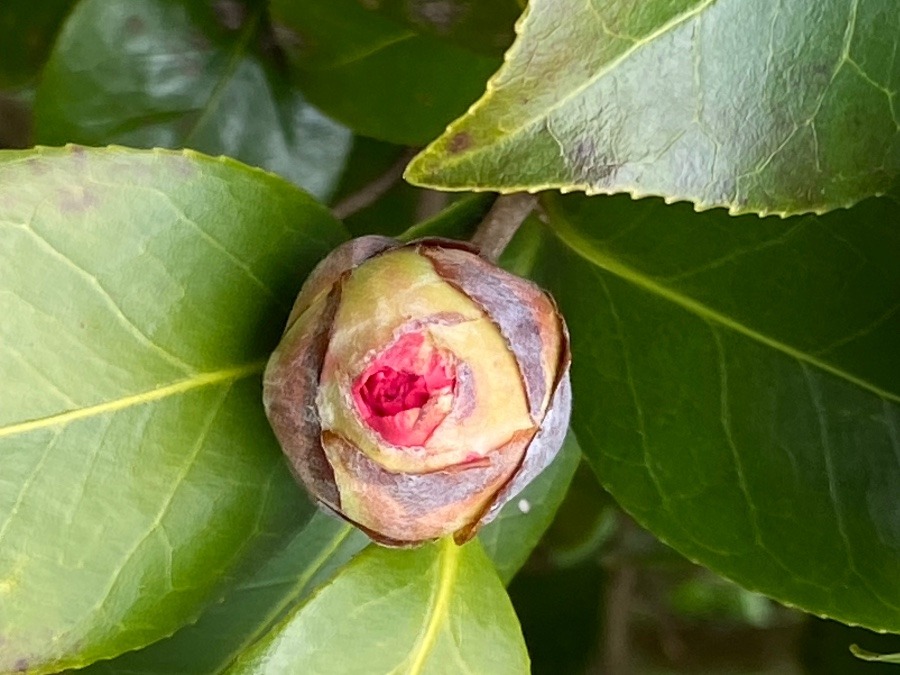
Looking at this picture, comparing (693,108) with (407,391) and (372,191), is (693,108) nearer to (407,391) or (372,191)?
(407,391)

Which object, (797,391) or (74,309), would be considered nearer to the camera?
(74,309)

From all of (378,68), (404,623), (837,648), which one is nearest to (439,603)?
(404,623)

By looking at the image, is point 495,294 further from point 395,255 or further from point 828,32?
point 828,32

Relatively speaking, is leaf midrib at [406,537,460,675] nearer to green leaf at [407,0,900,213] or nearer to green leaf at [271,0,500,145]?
green leaf at [407,0,900,213]

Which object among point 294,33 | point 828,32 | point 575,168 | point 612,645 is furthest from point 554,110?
point 612,645

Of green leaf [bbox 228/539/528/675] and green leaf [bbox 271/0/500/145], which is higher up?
green leaf [bbox 271/0/500/145]

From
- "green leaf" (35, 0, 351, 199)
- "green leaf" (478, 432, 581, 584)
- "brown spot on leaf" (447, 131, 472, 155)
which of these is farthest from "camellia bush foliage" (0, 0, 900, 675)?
"green leaf" (35, 0, 351, 199)
